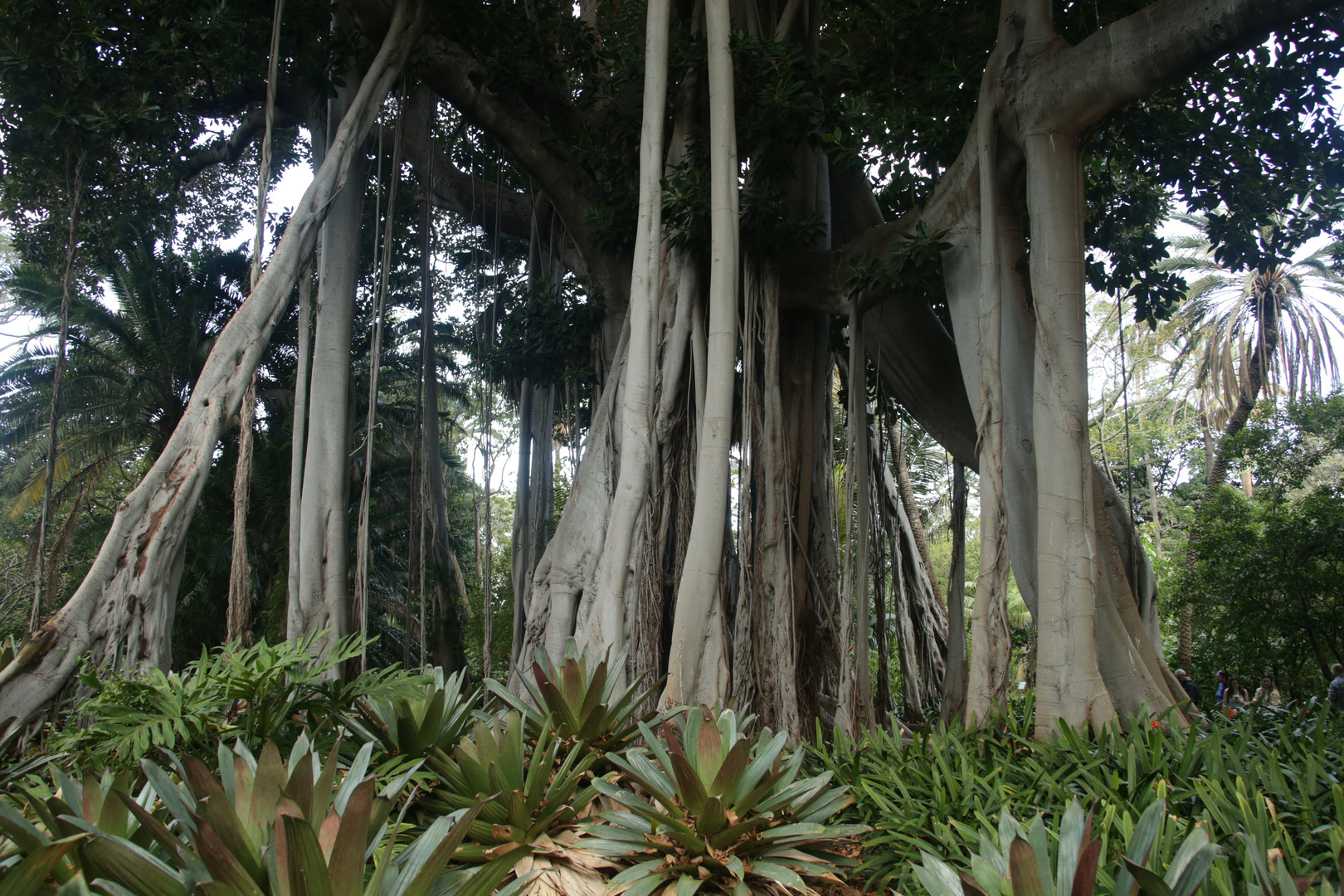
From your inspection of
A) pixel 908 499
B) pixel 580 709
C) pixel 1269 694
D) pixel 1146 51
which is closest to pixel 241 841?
pixel 580 709

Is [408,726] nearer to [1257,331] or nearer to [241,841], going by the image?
[241,841]

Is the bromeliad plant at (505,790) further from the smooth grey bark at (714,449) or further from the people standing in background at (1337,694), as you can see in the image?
the people standing in background at (1337,694)

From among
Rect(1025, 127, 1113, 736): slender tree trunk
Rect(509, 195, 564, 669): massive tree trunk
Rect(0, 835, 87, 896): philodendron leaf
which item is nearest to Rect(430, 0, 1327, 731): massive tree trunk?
Rect(1025, 127, 1113, 736): slender tree trunk

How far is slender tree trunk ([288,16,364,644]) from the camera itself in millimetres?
5535

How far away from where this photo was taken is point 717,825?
248 centimetres

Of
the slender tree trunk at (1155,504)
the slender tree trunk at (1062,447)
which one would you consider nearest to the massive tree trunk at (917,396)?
the slender tree trunk at (1062,447)

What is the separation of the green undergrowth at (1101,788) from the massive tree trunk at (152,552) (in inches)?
117

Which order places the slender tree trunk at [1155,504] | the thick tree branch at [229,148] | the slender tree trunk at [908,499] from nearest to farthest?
the thick tree branch at [229,148] → the slender tree trunk at [908,499] → the slender tree trunk at [1155,504]

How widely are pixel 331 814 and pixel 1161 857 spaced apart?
203cm

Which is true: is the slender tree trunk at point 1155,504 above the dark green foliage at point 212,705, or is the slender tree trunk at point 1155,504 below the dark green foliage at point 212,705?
above

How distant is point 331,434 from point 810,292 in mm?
3673

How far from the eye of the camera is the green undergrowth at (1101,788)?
226 centimetres

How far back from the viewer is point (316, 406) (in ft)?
19.3

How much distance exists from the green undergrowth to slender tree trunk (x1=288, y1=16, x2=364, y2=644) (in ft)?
11.6
